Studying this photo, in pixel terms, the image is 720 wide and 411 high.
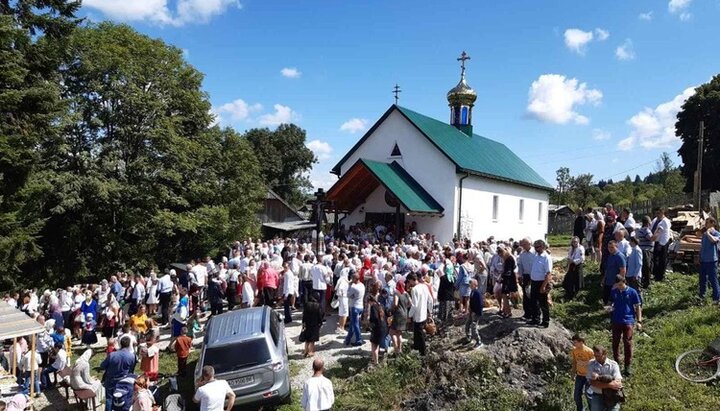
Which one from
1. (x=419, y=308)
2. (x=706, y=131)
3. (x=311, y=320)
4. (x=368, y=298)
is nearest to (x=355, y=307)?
(x=368, y=298)

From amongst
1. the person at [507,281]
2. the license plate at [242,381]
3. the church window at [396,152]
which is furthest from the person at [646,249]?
the church window at [396,152]

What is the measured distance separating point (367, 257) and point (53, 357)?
344 inches

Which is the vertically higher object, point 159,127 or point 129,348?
point 159,127

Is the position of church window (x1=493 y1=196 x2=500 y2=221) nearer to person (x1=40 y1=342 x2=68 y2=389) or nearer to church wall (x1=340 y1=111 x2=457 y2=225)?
church wall (x1=340 y1=111 x2=457 y2=225)

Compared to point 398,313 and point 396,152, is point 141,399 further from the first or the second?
point 396,152

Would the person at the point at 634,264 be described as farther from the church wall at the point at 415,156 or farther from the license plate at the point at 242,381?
the church wall at the point at 415,156

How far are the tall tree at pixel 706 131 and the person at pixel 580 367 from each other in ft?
141

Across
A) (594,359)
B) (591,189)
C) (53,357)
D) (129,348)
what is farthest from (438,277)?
(591,189)

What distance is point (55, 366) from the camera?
1216cm

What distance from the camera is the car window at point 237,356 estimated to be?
30.6 feet

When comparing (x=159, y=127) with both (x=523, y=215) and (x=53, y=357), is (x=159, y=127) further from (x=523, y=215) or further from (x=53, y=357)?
(x=523, y=215)

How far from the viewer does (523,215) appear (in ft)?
114

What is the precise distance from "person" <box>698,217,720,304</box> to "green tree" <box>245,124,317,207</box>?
181ft

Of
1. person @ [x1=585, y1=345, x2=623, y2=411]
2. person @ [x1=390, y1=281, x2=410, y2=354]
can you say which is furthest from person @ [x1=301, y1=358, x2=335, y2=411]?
person @ [x1=585, y1=345, x2=623, y2=411]
